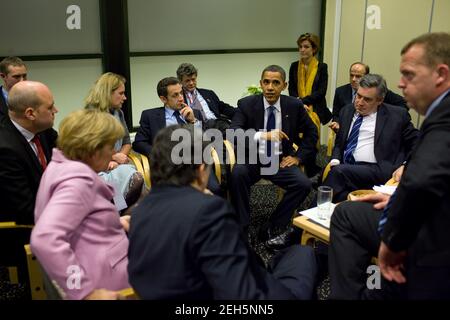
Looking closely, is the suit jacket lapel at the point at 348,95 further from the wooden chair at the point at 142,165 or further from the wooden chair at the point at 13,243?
the wooden chair at the point at 13,243

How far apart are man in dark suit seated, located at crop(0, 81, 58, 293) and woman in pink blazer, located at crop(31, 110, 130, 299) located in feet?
1.56

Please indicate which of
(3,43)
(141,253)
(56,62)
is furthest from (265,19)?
(141,253)

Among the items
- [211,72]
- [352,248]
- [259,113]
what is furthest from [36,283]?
[211,72]

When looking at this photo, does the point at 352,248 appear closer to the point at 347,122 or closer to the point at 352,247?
the point at 352,247

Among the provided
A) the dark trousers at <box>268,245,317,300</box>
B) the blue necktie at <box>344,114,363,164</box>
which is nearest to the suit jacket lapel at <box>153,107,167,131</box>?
the blue necktie at <box>344,114,363,164</box>

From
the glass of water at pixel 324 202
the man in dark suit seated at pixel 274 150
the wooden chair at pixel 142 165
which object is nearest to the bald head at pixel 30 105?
the wooden chair at pixel 142 165

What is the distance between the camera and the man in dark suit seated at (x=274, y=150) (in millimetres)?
3379

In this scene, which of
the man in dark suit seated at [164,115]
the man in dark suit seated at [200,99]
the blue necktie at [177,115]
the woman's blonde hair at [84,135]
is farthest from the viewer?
the man in dark suit seated at [200,99]

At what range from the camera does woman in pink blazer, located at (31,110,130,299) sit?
59.6 inches

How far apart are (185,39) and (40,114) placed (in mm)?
2886

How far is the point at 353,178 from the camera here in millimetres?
3334

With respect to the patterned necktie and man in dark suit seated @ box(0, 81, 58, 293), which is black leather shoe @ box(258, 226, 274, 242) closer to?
the patterned necktie

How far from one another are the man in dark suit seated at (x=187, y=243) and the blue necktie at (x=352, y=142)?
216cm
